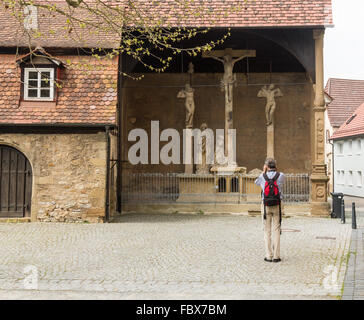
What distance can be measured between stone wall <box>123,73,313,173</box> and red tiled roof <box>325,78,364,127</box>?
1602cm

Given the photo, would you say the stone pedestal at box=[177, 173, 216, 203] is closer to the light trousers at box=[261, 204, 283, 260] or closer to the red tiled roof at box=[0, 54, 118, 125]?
the red tiled roof at box=[0, 54, 118, 125]

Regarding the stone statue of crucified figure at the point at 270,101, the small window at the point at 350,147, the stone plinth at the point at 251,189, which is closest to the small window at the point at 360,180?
the small window at the point at 350,147

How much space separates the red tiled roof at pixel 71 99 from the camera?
1356 centimetres

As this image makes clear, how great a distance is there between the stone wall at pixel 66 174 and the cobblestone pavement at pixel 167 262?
2.29 feet

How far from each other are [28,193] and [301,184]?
909 centimetres

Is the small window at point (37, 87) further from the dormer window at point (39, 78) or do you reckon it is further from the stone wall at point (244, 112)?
the stone wall at point (244, 112)

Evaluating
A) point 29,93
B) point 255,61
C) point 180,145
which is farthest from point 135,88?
point 29,93

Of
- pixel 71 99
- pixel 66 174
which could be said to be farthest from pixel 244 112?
pixel 66 174

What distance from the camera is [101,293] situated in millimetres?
5715

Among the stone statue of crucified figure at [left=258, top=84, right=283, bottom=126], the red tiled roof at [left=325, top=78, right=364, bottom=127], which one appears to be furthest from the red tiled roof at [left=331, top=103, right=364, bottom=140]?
the stone statue of crucified figure at [left=258, top=84, right=283, bottom=126]

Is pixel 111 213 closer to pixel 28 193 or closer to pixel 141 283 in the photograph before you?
pixel 28 193

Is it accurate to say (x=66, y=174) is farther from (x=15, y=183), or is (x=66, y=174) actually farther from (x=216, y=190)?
(x=216, y=190)

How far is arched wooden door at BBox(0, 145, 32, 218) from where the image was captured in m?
13.7

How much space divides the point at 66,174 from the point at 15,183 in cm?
158
